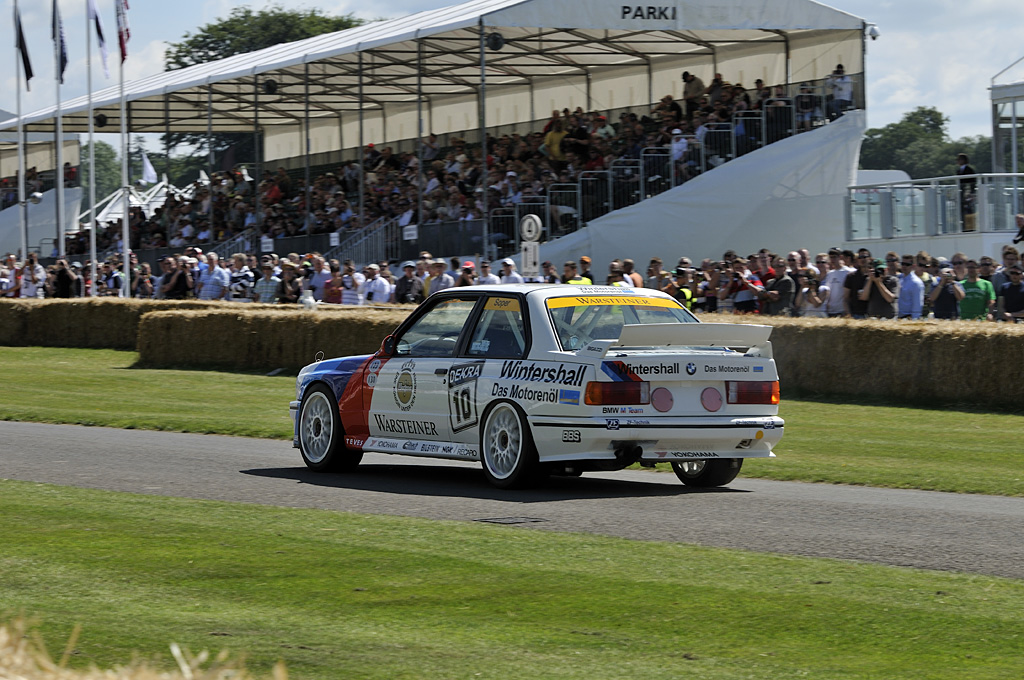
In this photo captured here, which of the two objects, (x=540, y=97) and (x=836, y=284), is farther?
(x=540, y=97)

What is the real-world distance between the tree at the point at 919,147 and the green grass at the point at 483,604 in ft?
410

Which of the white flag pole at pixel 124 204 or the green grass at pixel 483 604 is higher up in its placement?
the white flag pole at pixel 124 204

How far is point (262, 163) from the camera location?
6556 cm

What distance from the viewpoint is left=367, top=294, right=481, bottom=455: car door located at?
38.9 feet

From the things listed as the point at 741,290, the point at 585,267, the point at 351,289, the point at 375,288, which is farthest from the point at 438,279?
the point at 741,290

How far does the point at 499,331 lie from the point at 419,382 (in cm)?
88

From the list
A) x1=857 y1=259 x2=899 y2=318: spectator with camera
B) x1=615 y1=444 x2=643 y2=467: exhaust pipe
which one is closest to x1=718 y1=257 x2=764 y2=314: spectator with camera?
x1=857 y1=259 x2=899 y2=318: spectator with camera

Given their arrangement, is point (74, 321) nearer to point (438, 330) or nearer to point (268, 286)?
point (268, 286)

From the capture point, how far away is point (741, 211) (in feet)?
109

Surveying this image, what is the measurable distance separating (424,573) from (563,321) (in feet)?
14.3

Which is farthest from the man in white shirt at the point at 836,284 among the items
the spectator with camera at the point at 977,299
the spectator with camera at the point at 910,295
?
the spectator with camera at the point at 977,299

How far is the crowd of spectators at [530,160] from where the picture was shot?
3369 centimetres

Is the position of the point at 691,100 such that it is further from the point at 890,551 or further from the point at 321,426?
the point at 890,551

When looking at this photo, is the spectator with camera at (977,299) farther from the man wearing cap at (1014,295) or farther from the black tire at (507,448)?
the black tire at (507,448)
